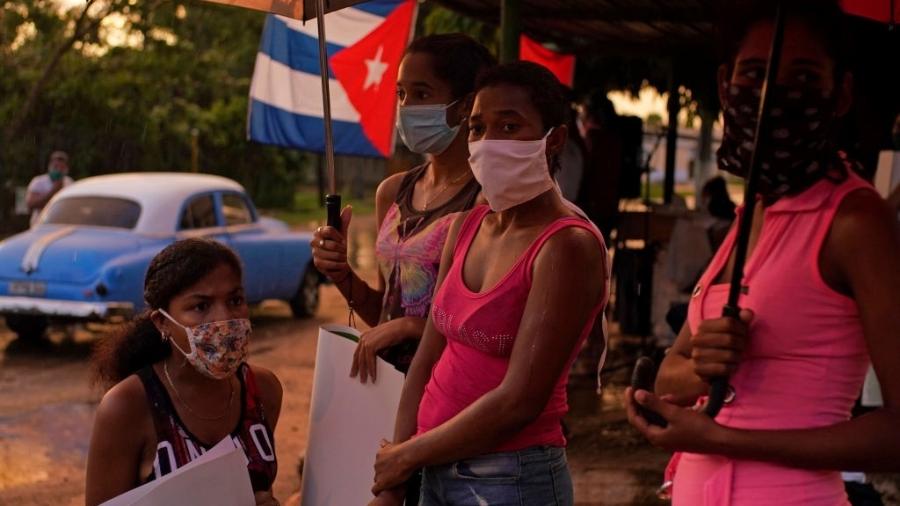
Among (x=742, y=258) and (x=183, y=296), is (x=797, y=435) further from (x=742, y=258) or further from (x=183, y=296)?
(x=183, y=296)

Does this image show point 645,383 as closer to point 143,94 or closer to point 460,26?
point 460,26

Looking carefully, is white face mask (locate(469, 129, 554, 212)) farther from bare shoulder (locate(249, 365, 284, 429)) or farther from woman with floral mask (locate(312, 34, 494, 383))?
bare shoulder (locate(249, 365, 284, 429))

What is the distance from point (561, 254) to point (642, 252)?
8.01 meters

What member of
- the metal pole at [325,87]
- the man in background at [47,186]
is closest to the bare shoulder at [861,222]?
the metal pole at [325,87]

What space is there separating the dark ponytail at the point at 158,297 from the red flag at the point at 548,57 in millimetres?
6814

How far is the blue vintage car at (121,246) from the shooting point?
1092cm

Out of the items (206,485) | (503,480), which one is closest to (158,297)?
(206,485)

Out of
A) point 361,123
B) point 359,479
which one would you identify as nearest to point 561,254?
point 359,479

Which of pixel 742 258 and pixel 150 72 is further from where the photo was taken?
pixel 150 72

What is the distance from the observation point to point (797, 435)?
196cm

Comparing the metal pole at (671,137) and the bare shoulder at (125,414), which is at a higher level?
the metal pole at (671,137)

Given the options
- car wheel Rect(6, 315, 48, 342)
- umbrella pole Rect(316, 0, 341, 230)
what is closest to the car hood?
car wheel Rect(6, 315, 48, 342)

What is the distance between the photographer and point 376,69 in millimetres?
8938

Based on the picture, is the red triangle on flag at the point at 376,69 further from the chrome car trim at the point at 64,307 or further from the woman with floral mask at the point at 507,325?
the woman with floral mask at the point at 507,325
